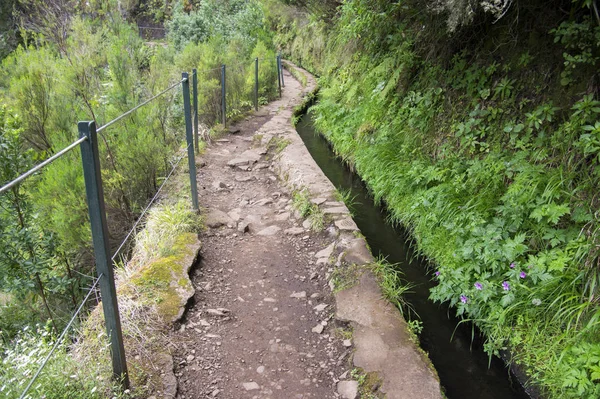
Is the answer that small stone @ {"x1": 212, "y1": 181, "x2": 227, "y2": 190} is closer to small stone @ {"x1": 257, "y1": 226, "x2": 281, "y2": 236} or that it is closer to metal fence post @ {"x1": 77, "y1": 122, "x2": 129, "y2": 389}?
small stone @ {"x1": 257, "y1": 226, "x2": 281, "y2": 236}

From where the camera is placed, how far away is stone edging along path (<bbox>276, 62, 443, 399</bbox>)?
2.75 metres

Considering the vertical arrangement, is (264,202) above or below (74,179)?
below

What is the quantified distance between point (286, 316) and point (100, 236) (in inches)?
73.9

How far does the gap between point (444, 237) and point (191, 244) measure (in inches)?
101

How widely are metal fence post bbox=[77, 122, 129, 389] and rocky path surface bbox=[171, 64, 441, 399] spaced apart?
611 mm

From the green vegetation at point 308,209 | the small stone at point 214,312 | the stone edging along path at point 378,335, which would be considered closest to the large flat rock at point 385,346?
the stone edging along path at point 378,335

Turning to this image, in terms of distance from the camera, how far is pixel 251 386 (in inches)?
113

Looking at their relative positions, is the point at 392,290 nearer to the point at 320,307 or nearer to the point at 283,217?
the point at 320,307

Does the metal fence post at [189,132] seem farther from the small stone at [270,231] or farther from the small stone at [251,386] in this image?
the small stone at [251,386]

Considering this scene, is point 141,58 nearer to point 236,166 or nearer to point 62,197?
point 236,166

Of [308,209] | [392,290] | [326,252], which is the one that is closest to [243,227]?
[308,209]

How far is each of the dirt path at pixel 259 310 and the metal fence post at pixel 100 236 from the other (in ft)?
1.96

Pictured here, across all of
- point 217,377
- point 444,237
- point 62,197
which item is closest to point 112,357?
point 217,377

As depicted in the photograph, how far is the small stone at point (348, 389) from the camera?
2.79 metres
